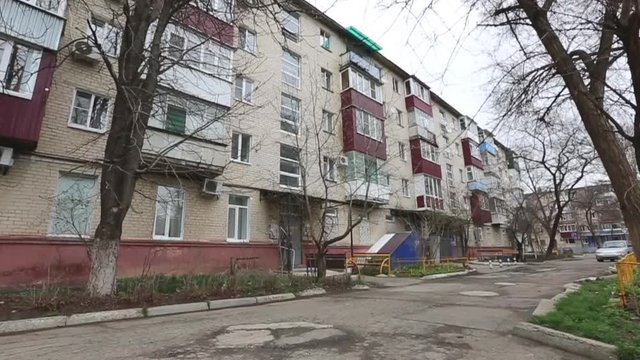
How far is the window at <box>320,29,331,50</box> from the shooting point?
24050mm

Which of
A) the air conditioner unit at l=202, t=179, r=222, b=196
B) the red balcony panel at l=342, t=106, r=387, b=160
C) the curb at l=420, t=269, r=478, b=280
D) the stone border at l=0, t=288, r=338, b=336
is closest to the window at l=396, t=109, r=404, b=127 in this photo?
the red balcony panel at l=342, t=106, r=387, b=160

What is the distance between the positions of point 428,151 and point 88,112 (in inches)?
937

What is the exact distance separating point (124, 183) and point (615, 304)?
Result: 33.7 ft

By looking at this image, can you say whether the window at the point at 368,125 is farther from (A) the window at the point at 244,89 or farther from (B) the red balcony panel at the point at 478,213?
(B) the red balcony panel at the point at 478,213

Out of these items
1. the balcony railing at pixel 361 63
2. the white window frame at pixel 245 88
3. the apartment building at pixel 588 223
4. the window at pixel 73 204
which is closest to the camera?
the window at pixel 73 204

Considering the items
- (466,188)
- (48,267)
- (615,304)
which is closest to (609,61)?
(615,304)

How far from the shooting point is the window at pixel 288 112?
19391 millimetres

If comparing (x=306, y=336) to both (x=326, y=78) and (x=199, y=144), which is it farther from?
(x=326, y=78)

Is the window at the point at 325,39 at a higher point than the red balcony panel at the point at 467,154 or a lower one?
higher

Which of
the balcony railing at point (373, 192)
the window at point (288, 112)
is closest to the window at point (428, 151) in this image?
the balcony railing at point (373, 192)

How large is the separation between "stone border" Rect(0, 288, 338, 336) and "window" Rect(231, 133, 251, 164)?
848cm

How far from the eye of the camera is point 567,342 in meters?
4.83

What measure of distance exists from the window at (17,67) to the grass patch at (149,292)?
5.41 meters

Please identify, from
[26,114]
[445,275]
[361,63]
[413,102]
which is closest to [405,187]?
[413,102]
